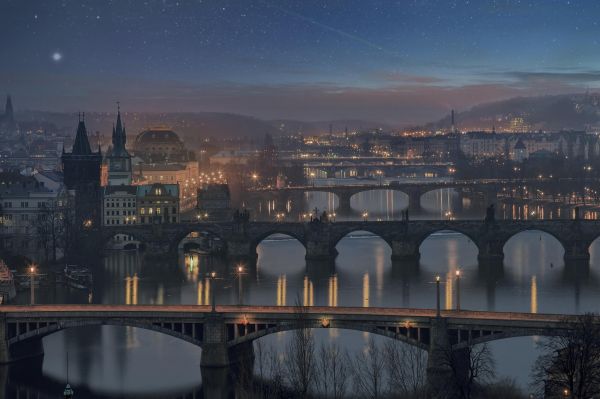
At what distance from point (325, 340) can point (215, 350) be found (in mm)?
3062

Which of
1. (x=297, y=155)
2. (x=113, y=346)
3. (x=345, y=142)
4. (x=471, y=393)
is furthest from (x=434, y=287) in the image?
(x=345, y=142)

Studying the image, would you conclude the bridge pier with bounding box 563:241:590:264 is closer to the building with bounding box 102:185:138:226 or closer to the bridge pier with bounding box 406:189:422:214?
the building with bounding box 102:185:138:226

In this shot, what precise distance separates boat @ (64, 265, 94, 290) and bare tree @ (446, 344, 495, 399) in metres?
13.9

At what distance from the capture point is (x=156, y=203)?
4641 centimetres

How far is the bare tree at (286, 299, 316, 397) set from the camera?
2083 centimetres

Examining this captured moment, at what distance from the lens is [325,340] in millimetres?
25844

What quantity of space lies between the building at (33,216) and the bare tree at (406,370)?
17767mm

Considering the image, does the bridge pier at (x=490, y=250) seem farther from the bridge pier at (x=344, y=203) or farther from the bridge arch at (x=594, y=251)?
the bridge pier at (x=344, y=203)

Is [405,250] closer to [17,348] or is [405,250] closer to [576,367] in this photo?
[17,348]

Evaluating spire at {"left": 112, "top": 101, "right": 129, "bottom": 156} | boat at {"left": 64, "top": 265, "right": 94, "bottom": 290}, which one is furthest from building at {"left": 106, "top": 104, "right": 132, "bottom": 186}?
boat at {"left": 64, "top": 265, "right": 94, "bottom": 290}

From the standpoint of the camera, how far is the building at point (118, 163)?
52.0m

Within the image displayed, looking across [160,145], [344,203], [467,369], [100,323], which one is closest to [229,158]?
[160,145]

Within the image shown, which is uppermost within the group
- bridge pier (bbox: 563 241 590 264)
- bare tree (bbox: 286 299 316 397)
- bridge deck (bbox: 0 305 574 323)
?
bridge pier (bbox: 563 241 590 264)

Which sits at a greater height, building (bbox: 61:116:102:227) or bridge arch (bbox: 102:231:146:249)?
building (bbox: 61:116:102:227)
